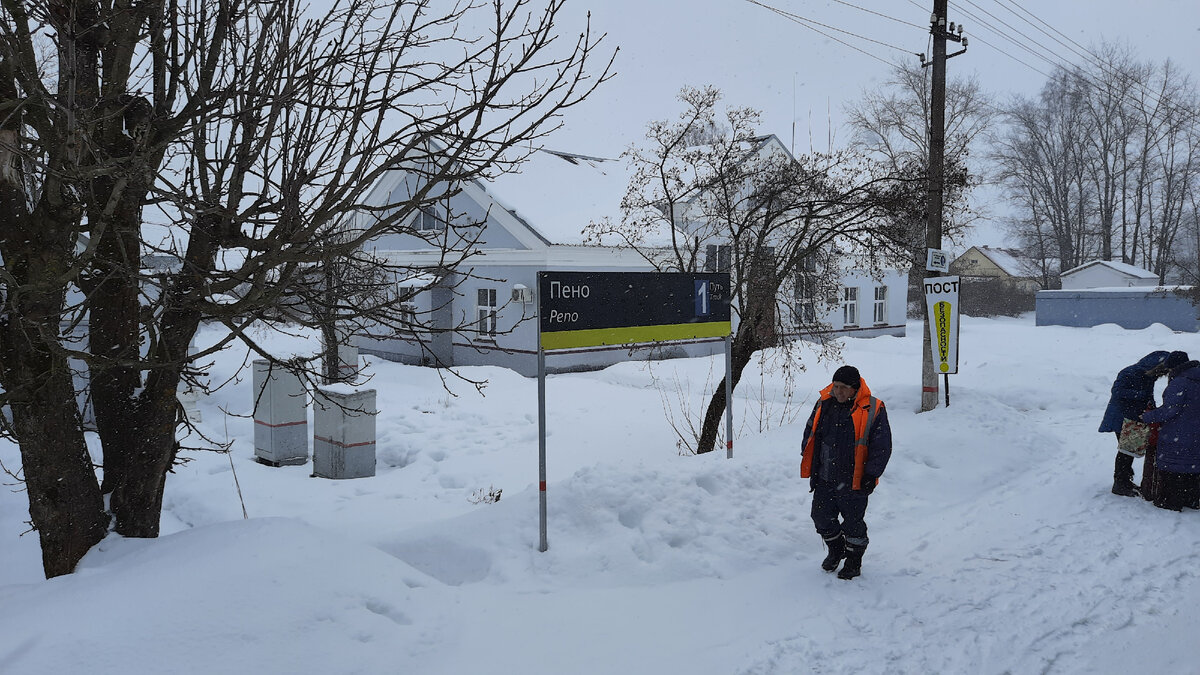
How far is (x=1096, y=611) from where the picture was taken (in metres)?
4.86

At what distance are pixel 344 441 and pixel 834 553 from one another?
23.7ft

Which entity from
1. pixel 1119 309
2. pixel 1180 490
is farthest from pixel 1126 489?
pixel 1119 309

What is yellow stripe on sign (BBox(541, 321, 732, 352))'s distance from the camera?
598 centimetres

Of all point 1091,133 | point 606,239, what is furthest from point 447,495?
point 1091,133

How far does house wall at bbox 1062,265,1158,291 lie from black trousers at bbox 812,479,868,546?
39171 millimetres

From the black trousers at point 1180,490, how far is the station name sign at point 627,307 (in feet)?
14.5

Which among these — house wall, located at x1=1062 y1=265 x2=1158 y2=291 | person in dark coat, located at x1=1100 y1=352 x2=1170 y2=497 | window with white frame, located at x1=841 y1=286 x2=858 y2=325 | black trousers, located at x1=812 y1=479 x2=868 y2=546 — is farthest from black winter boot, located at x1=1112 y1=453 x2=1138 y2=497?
house wall, located at x1=1062 y1=265 x2=1158 y2=291

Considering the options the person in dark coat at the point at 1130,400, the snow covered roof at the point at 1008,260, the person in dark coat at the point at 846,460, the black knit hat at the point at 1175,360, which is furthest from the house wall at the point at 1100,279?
the person in dark coat at the point at 846,460

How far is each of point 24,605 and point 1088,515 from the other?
816 centimetres

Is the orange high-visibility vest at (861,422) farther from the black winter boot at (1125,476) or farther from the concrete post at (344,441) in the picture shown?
the concrete post at (344,441)

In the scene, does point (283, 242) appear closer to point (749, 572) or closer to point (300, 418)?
point (749, 572)

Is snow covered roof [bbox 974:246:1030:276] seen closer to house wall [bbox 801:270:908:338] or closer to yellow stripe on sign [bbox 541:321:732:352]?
house wall [bbox 801:270:908:338]

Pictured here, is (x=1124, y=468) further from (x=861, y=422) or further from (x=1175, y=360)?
(x=861, y=422)

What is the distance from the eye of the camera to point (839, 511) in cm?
558
